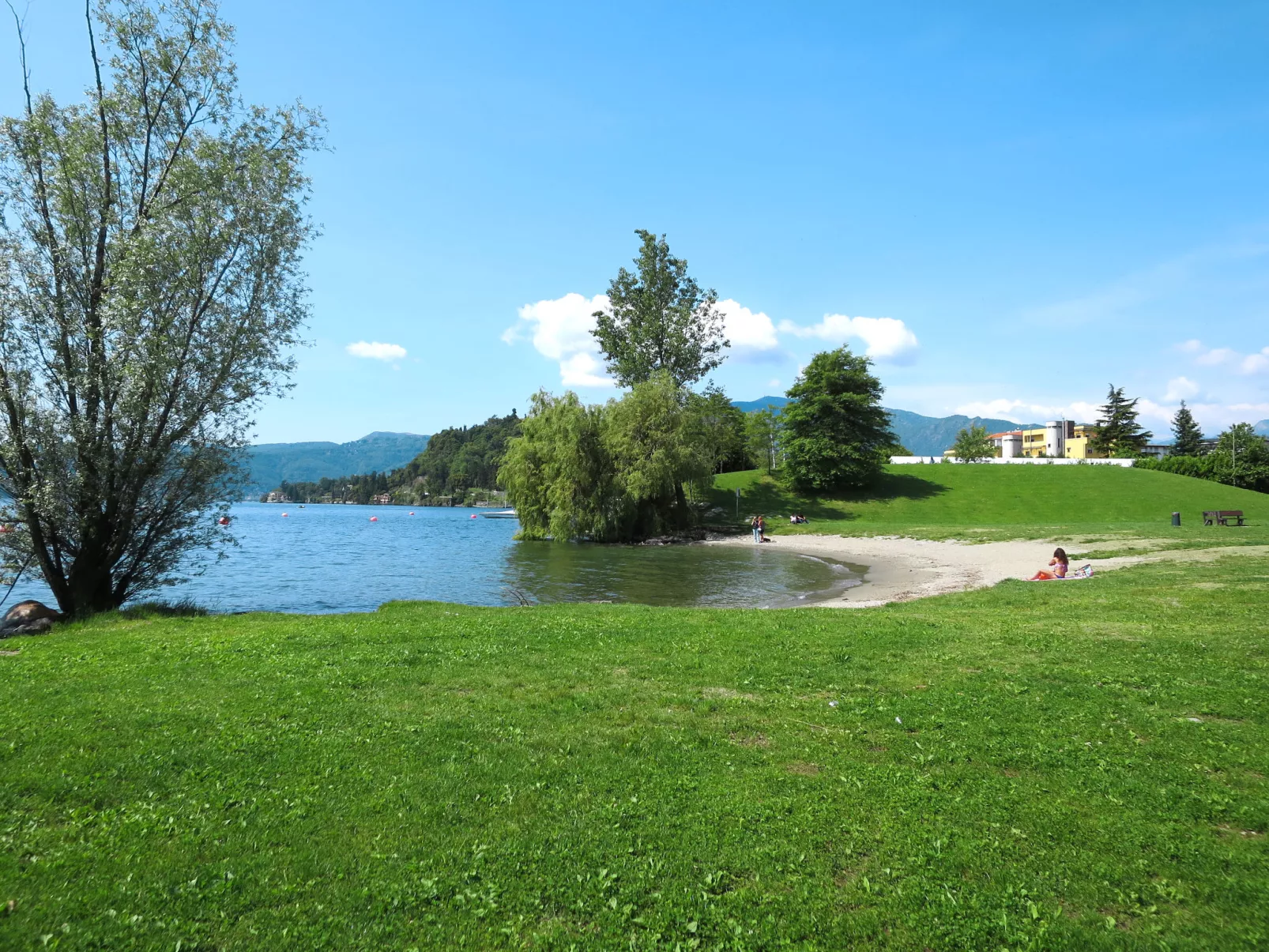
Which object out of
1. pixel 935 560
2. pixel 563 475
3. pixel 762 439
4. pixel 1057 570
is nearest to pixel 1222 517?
pixel 935 560

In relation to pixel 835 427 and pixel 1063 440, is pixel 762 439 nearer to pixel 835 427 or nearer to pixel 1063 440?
pixel 835 427

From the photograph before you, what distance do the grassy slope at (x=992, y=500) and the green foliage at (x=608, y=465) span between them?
11564mm

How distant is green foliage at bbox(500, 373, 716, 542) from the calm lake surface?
9.42 feet

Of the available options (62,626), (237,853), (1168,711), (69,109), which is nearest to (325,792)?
(237,853)

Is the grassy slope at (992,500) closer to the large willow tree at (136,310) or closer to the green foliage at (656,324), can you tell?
the green foliage at (656,324)

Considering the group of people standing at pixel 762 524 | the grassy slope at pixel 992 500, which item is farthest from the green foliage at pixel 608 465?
the grassy slope at pixel 992 500

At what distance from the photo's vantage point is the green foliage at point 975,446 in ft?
443

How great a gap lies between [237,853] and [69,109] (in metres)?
20.7

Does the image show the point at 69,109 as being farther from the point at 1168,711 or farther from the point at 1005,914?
the point at 1168,711

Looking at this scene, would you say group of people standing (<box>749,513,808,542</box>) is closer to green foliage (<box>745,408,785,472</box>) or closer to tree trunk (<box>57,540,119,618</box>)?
green foliage (<box>745,408,785,472</box>)

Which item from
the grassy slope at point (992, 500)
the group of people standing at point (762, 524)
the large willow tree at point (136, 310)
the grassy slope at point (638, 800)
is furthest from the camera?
the grassy slope at point (992, 500)

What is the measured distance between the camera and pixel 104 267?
56.1ft

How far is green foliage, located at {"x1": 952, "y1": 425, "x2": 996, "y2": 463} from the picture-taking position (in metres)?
135

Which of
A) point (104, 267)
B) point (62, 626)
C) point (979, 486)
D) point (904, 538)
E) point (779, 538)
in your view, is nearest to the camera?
point (62, 626)
